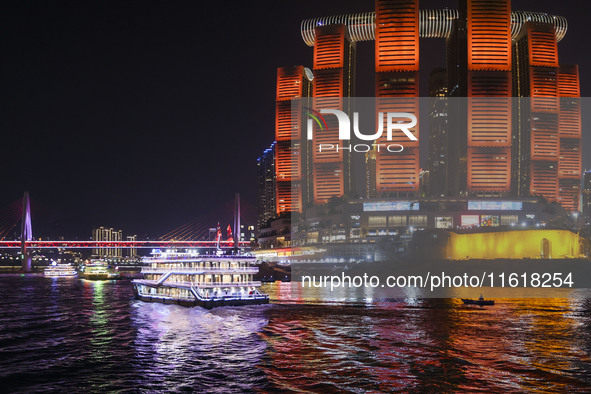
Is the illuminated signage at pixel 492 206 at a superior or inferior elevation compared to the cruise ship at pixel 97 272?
superior

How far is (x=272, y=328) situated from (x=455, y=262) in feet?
345

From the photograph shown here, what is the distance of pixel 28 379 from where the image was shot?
3497 cm

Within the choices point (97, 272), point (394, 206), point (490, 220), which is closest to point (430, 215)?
point (394, 206)

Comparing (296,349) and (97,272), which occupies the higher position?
(296,349)

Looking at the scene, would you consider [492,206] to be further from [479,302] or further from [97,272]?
[479,302]

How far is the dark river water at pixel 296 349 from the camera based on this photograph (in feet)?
112

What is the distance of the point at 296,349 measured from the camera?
43688 mm

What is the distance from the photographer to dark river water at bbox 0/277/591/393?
34.1 meters

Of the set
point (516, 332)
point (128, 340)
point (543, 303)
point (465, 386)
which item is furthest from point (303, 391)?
point (543, 303)

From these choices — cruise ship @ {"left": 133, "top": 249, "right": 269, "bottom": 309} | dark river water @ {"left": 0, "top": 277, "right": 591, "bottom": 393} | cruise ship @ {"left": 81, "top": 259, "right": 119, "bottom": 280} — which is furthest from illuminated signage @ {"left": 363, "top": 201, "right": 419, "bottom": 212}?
cruise ship @ {"left": 133, "top": 249, "right": 269, "bottom": 309}

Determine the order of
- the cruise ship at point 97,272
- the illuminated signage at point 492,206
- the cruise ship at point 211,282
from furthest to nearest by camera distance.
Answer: the illuminated signage at point 492,206 < the cruise ship at point 97,272 < the cruise ship at point 211,282

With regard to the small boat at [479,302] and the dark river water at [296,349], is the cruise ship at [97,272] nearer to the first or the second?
the dark river water at [296,349]

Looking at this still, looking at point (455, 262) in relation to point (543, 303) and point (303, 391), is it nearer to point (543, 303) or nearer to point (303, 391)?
point (543, 303)

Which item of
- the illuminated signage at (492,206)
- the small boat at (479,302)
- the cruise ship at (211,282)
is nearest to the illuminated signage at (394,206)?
the illuminated signage at (492,206)
